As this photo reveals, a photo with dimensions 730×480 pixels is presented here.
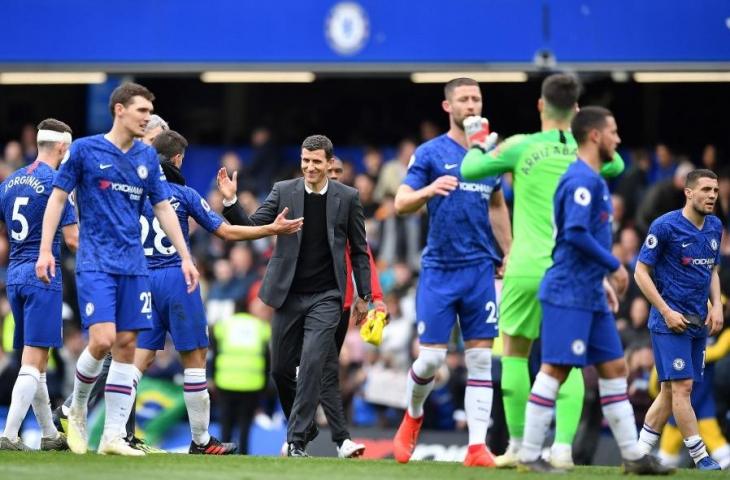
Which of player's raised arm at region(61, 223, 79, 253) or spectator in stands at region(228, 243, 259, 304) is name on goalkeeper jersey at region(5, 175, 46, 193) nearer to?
player's raised arm at region(61, 223, 79, 253)

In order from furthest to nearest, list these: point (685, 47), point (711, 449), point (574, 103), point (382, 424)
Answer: point (685, 47) → point (382, 424) → point (711, 449) → point (574, 103)

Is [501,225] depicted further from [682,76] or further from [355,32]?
[355,32]

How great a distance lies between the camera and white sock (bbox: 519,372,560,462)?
32.2 ft

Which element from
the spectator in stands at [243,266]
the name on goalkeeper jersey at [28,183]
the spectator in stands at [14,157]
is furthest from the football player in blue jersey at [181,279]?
the spectator in stands at [14,157]

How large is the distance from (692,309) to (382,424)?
683 centimetres

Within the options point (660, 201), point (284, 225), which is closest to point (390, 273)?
point (660, 201)

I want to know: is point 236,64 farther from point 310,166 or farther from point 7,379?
point 310,166

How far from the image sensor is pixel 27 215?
11945 mm

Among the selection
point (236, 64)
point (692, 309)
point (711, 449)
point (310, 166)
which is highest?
point (236, 64)

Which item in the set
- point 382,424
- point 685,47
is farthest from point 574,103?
point 685,47

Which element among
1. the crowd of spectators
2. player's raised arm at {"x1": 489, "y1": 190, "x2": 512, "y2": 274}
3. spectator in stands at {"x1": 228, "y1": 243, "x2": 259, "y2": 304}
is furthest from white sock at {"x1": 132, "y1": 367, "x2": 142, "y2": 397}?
spectator in stands at {"x1": 228, "y1": 243, "x2": 259, "y2": 304}

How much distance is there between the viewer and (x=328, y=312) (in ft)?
40.9

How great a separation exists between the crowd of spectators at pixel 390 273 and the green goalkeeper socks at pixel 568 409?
5.09m

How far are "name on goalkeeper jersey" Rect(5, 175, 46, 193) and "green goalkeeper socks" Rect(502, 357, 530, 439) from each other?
390 cm
